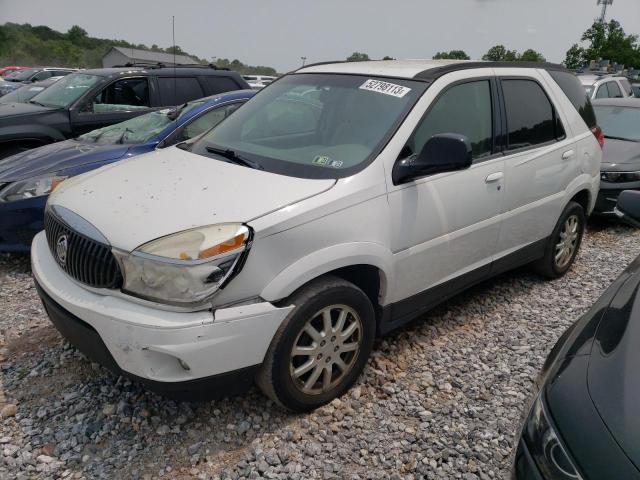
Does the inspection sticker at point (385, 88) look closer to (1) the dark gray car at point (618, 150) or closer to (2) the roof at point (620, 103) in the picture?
(1) the dark gray car at point (618, 150)

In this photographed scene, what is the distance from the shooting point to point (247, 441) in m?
2.60

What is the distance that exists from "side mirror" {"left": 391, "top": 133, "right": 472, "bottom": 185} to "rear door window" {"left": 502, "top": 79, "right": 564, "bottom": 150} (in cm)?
101

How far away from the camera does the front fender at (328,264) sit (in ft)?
7.82

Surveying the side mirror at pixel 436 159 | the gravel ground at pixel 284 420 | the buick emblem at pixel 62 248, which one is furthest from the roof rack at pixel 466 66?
the buick emblem at pixel 62 248

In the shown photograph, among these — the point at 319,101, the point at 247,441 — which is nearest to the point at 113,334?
the point at 247,441

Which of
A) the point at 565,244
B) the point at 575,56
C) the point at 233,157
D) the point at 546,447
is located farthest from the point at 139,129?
the point at 575,56

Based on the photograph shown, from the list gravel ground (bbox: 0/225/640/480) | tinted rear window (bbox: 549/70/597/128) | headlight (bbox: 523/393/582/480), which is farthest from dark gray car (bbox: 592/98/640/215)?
headlight (bbox: 523/393/582/480)

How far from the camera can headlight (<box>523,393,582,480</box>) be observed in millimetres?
1498

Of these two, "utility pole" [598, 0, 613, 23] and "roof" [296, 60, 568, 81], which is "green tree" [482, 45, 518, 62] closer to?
"utility pole" [598, 0, 613, 23]

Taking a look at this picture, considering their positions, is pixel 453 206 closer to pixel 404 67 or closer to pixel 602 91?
pixel 404 67

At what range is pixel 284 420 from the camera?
2.74 m

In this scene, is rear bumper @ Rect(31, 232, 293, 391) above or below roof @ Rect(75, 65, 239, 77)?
below

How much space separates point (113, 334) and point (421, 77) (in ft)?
7.40

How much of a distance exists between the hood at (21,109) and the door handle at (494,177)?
18.1 ft
